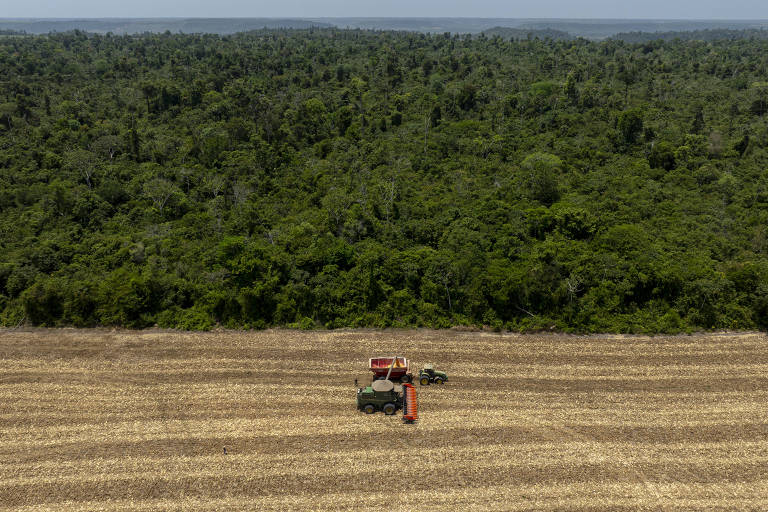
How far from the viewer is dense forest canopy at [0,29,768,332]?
93.1 ft

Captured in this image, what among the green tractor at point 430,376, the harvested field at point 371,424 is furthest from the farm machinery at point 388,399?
the green tractor at point 430,376

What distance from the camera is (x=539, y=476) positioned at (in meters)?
18.2

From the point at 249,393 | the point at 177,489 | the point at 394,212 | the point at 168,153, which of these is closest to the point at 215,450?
the point at 177,489

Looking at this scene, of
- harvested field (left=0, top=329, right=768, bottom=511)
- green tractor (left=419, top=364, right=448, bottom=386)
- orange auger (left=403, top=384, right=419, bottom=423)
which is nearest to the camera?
harvested field (left=0, top=329, right=768, bottom=511)

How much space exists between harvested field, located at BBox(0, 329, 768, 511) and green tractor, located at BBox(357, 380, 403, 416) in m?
0.46

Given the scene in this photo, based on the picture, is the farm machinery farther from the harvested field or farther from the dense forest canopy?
the dense forest canopy

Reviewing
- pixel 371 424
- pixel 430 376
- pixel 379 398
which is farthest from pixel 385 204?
pixel 371 424

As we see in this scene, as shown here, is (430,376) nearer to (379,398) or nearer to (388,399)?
(388,399)

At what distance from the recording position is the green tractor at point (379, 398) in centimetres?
2097

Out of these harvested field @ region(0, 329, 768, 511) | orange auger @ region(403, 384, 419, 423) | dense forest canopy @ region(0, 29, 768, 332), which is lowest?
harvested field @ region(0, 329, 768, 511)

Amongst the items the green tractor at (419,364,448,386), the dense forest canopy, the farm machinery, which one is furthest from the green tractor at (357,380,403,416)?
the dense forest canopy

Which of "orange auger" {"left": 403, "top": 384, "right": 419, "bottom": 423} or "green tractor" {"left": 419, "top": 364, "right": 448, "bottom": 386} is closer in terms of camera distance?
"orange auger" {"left": 403, "top": 384, "right": 419, "bottom": 423}

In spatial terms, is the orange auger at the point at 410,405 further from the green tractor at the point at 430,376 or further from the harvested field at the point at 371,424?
the green tractor at the point at 430,376

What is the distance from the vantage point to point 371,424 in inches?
814
